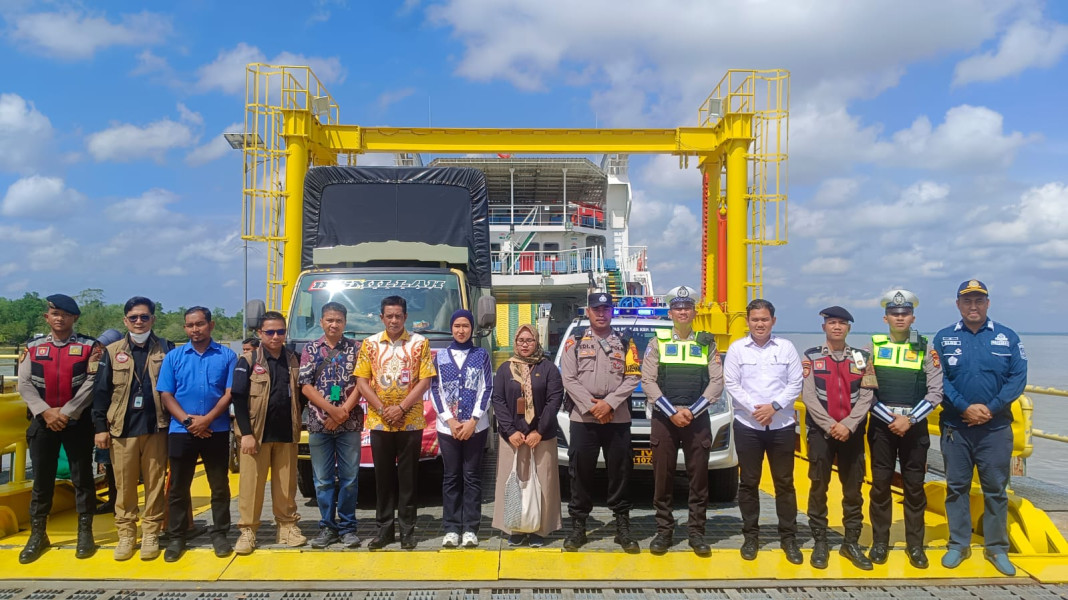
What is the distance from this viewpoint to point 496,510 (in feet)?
16.6

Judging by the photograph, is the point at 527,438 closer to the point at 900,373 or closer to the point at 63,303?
the point at 900,373

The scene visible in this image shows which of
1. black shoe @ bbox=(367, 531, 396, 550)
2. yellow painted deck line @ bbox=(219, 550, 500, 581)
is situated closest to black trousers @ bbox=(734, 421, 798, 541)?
yellow painted deck line @ bbox=(219, 550, 500, 581)

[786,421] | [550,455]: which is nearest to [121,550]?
[550,455]

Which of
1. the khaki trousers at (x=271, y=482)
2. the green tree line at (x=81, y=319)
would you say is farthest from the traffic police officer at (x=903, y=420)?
the green tree line at (x=81, y=319)

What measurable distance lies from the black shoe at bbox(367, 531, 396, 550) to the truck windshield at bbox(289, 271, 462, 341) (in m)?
2.26

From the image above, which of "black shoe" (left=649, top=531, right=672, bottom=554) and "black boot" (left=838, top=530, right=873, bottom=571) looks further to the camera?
"black shoe" (left=649, top=531, right=672, bottom=554)

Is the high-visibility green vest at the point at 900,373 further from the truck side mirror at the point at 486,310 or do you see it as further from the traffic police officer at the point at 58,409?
the traffic police officer at the point at 58,409

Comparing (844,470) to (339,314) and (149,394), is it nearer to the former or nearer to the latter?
(339,314)

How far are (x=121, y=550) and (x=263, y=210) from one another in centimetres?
744

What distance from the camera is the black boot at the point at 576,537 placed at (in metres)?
4.89

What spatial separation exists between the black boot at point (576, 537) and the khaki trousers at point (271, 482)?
207cm

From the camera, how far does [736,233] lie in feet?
42.2

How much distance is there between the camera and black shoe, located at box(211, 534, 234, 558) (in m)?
4.75

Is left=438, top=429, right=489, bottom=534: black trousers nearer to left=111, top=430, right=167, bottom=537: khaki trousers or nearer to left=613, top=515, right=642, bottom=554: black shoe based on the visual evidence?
left=613, top=515, right=642, bottom=554: black shoe
